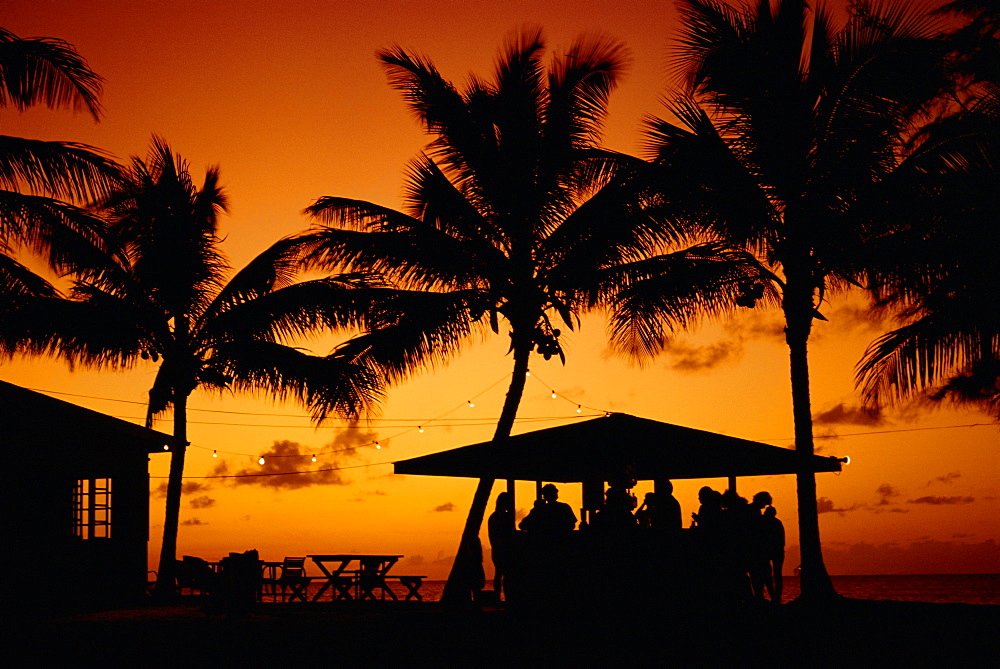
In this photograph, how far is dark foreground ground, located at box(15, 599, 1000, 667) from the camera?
9.03m

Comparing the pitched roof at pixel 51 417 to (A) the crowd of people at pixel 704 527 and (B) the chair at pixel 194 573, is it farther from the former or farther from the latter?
(A) the crowd of people at pixel 704 527

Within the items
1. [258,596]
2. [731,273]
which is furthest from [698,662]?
[258,596]

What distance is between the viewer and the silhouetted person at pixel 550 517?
10.9m

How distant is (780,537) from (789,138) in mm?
6191

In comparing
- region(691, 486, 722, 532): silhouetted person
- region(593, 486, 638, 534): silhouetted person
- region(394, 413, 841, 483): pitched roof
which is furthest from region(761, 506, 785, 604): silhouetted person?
region(593, 486, 638, 534): silhouetted person

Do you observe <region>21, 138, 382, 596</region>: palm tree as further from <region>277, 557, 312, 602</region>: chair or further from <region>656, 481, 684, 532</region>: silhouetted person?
<region>656, 481, 684, 532</region>: silhouetted person

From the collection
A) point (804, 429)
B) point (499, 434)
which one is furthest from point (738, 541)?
point (499, 434)

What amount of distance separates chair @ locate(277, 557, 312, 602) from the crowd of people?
610cm

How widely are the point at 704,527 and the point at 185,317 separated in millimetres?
13822

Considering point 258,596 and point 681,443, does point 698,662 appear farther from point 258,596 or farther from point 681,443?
point 258,596

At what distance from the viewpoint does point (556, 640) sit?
393 inches

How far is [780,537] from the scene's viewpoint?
1286 cm

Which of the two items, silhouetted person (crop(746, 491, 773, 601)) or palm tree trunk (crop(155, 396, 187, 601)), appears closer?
silhouetted person (crop(746, 491, 773, 601))

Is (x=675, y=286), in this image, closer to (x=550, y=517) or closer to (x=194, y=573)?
(x=550, y=517)
